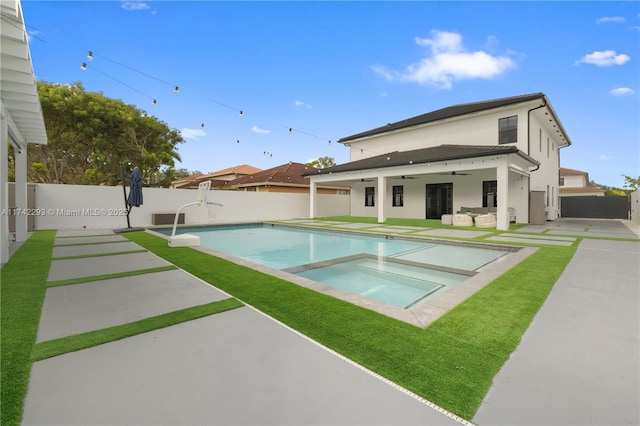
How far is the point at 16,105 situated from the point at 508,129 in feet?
57.9

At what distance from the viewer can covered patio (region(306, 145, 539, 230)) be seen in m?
11.3

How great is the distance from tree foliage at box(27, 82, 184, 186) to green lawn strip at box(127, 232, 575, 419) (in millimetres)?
18632

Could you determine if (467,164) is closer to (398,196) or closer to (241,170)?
(398,196)

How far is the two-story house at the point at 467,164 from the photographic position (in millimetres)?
12219

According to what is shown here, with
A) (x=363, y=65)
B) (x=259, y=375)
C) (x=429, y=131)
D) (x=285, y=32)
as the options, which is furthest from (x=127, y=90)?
(x=429, y=131)

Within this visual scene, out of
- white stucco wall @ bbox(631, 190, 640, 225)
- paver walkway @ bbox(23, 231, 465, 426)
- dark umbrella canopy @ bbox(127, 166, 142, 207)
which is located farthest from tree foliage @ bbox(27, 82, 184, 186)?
white stucco wall @ bbox(631, 190, 640, 225)

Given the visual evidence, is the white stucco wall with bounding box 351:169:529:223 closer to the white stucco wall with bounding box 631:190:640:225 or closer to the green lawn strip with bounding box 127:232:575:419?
the white stucco wall with bounding box 631:190:640:225

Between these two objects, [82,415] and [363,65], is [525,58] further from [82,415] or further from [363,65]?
[82,415]

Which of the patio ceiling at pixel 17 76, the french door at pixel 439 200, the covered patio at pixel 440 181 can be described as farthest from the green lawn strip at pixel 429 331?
the french door at pixel 439 200

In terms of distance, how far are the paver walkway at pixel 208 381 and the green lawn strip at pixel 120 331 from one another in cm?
9

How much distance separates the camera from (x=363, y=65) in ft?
50.0

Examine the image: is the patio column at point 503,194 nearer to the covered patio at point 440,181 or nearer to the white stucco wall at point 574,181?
the covered patio at point 440,181

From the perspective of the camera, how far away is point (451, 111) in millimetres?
17797

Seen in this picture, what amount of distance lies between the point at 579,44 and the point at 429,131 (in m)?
7.17
